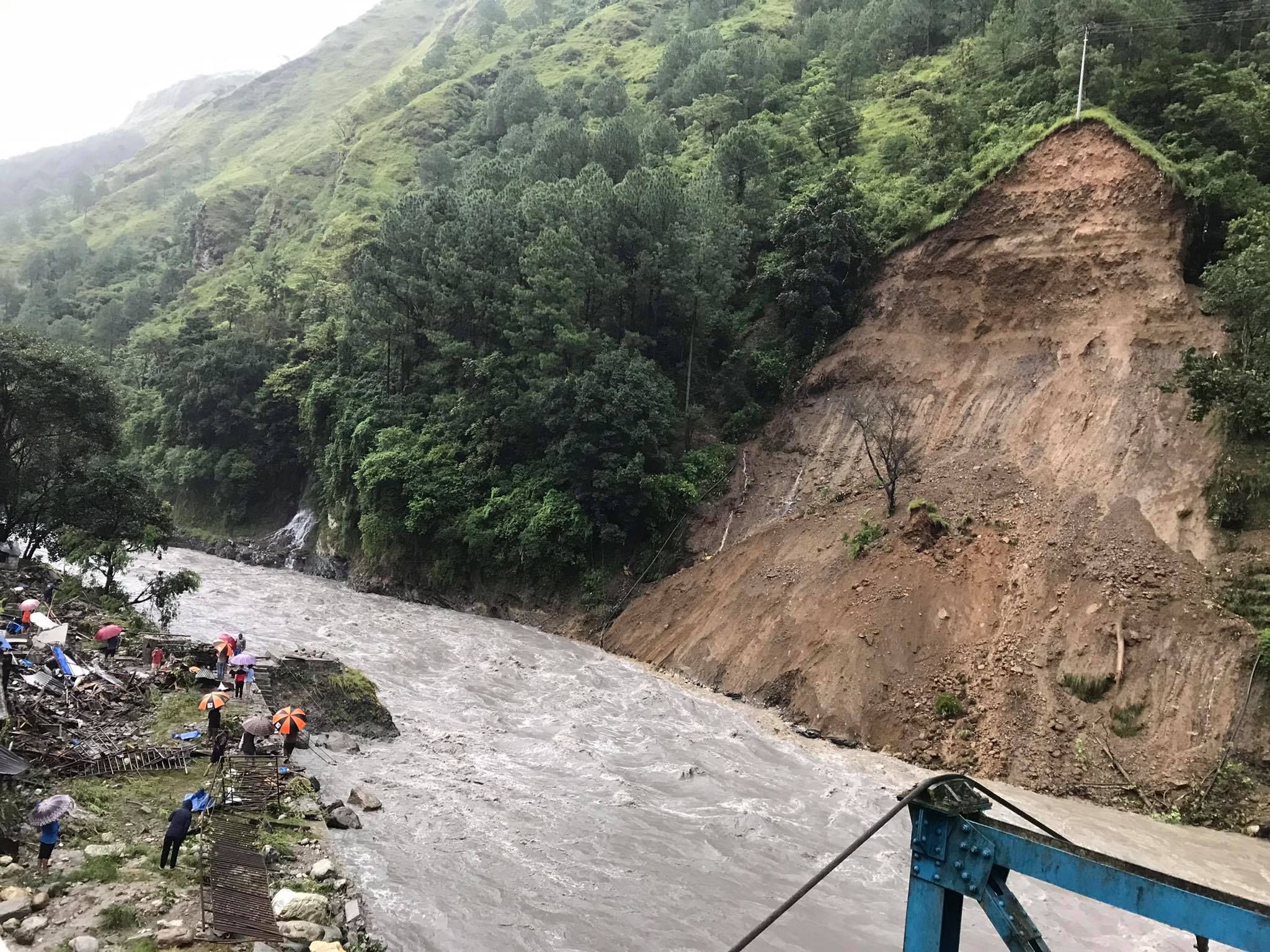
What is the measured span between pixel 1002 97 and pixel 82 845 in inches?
1526

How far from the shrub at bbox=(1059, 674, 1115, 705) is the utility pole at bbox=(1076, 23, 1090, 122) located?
66.9 ft

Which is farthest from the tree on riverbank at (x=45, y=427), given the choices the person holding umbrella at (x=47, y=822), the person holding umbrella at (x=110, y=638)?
the person holding umbrella at (x=47, y=822)

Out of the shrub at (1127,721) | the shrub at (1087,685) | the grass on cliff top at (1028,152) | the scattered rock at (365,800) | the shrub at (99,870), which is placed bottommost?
the shrub at (1127,721)

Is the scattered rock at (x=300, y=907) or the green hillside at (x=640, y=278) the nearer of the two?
the scattered rock at (x=300, y=907)

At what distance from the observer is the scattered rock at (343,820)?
1251cm

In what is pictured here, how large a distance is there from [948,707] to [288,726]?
1426 cm

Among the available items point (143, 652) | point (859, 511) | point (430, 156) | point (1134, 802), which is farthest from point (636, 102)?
point (1134, 802)

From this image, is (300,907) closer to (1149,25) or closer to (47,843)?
(47,843)

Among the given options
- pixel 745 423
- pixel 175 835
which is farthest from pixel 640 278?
pixel 175 835

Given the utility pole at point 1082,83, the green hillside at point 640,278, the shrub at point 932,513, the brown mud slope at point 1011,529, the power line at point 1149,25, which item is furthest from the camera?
the green hillside at point 640,278

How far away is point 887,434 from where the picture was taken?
27.2 metres

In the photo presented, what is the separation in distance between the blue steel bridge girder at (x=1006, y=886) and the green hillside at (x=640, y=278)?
17.7 metres

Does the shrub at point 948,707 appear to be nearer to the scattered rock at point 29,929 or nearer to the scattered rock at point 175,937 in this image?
the scattered rock at point 175,937

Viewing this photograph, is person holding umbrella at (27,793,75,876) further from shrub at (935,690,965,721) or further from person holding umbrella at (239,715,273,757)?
shrub at (935,690,965,721)
